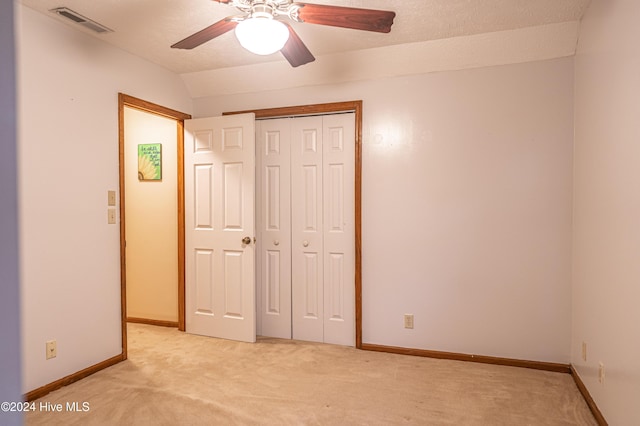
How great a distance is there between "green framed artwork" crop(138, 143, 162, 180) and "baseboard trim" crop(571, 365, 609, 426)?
13.0ft

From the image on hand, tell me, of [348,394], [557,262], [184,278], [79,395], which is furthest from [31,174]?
[557,262]

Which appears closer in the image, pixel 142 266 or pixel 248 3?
pixel 248 3

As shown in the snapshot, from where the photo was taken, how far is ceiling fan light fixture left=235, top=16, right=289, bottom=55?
185 cm

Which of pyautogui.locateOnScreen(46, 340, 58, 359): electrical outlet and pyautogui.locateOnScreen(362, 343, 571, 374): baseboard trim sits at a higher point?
pyautogui.locateOnScreen(46, 340, 58, 359): electrical outlet

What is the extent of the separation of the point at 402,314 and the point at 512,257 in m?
0.97

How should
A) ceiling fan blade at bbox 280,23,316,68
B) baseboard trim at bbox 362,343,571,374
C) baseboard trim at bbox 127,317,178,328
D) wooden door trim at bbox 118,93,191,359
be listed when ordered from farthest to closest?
baseboard trim at bbox 127,317,178,328 → wooden door trim at bbox 118,93,191,359 → baseboard trim at bbox 362,343,571,374 → ceiling fan blade at bbox 280,23,316,68

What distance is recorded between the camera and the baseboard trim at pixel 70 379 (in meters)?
2.47

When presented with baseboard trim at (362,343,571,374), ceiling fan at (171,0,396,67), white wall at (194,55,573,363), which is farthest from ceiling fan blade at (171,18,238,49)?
baseboard trim at (362,343,571,374)

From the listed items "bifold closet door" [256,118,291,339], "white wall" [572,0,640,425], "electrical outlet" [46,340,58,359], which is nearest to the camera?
"white wall" [572,0,640,425]

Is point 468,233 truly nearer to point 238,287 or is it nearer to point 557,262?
point 557,262

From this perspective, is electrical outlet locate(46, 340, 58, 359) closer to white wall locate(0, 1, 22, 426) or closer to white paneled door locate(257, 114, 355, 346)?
white paneled door locate(257, 114, 355, 346)

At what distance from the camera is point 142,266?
13.8 feet

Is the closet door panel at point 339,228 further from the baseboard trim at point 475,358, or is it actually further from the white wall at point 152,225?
the white wall at point 152,225

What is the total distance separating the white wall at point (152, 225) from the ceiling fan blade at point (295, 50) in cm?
201
